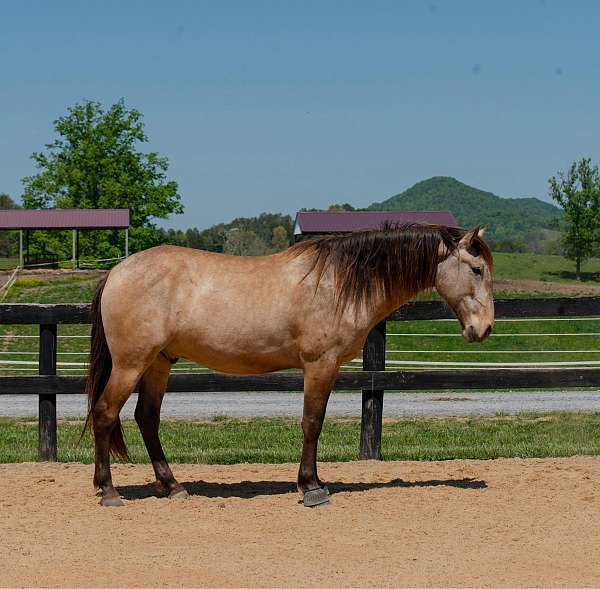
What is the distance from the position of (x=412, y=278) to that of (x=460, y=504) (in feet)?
5.54

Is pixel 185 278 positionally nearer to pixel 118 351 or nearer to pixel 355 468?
pixel 118 351

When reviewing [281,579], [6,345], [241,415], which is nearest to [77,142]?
[6,345]

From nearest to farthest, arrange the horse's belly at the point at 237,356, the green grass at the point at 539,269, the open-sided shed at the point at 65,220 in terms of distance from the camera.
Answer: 1. the horse's belly at the point at 237,356
2. the open-sided shed at the point at 65,220
3. the green grass at the point at 539,269

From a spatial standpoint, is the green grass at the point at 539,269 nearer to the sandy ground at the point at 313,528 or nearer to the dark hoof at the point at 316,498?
the sandy ground at the point at 313,528

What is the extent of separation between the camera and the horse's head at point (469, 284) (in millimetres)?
6160

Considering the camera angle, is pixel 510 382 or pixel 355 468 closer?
pixel 355 468

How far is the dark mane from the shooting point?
630cm

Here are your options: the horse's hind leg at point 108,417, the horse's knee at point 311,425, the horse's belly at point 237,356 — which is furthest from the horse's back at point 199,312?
the horse's knee at point 311,425

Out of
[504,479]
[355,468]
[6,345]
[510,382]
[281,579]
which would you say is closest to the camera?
[281,579]

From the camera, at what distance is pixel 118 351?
20.3 ft

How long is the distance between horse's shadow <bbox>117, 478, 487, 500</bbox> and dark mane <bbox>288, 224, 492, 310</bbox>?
60.1 inches

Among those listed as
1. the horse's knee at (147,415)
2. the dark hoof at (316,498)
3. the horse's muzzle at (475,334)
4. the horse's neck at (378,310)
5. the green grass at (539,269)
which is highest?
the horse's neck at (378,310)

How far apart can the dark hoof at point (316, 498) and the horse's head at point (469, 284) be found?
5.06 feet

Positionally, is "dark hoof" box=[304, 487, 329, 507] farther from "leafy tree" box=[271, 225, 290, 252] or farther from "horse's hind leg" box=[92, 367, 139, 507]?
"leafy tree" box=[271, 225, 290, 252]
